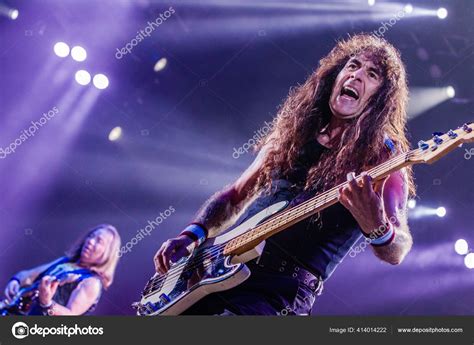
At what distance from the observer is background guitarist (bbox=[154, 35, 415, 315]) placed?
10.4ft

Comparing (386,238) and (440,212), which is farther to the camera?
(440,212)

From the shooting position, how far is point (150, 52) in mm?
3518

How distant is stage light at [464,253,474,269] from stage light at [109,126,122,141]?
203cm

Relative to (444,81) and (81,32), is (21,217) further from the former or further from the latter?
(444,81)

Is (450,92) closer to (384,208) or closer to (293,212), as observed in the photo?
(384,208)

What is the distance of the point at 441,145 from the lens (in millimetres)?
2969

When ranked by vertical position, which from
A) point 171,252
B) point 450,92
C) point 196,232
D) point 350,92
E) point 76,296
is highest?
point 450,92

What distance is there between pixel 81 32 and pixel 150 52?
39cm

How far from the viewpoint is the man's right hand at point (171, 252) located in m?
3.29

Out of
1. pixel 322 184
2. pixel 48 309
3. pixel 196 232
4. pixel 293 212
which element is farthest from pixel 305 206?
pixel 48 309

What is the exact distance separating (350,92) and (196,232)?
1.11 metres

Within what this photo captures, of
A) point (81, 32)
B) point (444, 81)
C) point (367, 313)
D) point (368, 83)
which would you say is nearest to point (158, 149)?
point (81, 32)

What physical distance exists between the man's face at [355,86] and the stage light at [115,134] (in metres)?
1.15

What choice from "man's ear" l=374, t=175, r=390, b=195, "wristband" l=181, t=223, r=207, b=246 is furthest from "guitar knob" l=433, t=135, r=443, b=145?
"wristband" l=181, t=223, r=207, b=246
